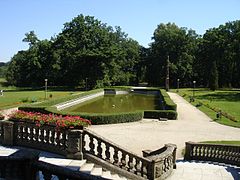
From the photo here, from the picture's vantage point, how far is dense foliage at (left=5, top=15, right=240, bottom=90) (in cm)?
6556

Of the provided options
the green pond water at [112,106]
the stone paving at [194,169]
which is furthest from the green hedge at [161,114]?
the stone paving at [194,169]

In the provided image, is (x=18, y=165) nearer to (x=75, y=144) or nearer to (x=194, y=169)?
(x=75, y=144)

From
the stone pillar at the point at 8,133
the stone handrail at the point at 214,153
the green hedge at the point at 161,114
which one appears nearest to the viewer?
the stone pillar at the point at 8,133

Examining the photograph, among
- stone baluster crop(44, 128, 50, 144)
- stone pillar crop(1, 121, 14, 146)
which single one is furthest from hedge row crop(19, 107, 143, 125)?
stone baluster crop(44, 128, 50, 144)

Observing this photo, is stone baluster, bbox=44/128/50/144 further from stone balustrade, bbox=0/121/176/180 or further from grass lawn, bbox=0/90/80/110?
grass lawn, bbox=0/90/80/110

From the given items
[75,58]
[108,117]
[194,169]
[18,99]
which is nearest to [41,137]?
[194,169]

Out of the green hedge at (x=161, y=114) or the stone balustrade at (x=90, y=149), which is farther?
the green hedge at (x=161, y=114)

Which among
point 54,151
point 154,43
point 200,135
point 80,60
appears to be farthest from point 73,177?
point 154,43

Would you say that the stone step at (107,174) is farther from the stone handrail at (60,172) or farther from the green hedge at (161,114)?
the green hedge at (161,114)

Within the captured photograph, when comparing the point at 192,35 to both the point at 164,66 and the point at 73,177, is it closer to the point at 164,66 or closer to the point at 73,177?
the point at 164,66

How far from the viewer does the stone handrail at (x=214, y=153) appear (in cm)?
1343

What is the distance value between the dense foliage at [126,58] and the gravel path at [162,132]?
3958 cm

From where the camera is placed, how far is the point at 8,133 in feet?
38.8

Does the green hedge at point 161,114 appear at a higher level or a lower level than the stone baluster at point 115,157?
lower
